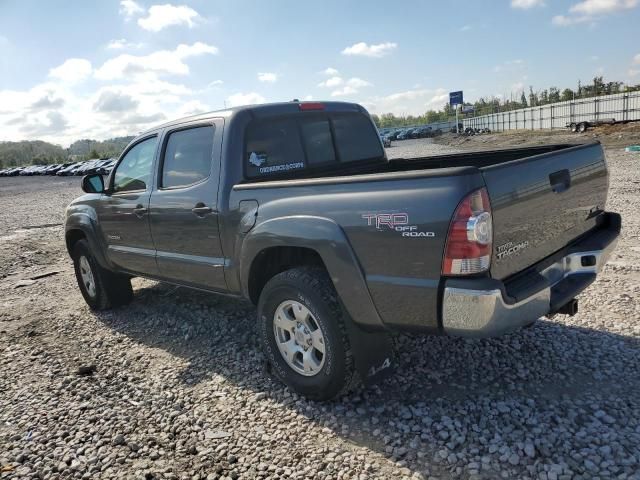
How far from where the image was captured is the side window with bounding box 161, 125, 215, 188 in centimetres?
389

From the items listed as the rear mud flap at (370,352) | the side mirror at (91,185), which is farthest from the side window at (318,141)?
the side mirror at (91,185)

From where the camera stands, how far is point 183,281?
4.34 metres

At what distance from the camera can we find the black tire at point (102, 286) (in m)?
5.62

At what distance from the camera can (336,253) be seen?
2883 millimetres

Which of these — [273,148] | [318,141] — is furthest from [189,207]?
[318,141]

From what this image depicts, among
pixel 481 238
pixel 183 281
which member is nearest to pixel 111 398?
pixel 183 281

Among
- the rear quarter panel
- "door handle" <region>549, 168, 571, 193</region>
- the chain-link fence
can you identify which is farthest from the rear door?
the chain-link fence

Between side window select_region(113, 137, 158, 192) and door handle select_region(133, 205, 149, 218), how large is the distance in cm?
18

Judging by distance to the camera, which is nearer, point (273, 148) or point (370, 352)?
point (370, 352)

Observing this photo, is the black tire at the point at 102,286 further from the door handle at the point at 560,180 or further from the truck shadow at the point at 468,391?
the door handle at the point at 560,180

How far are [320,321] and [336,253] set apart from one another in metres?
0.49

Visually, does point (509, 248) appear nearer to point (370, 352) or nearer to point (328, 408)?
point (370, 352)

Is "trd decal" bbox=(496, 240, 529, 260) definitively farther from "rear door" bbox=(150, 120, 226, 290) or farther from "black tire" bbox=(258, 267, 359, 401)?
"rear door" bbox=(150, 120, 226, 290)

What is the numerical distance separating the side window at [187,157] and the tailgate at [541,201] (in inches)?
88.1
